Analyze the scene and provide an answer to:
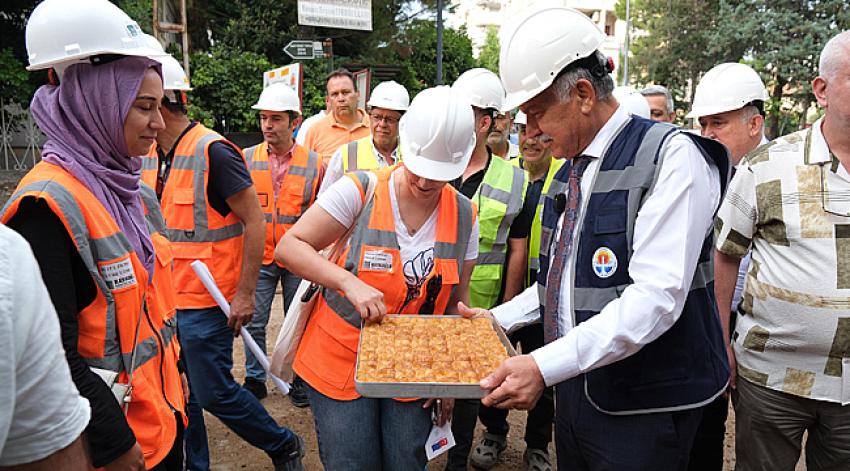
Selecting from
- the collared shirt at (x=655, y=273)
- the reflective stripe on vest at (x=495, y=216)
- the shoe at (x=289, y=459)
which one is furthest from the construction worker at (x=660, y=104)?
the shoe at (x=289, y=459)

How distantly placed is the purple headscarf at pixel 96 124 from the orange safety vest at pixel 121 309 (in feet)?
0.19

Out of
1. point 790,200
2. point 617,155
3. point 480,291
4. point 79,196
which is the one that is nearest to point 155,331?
point 79,196

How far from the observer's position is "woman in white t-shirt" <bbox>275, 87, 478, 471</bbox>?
228cm

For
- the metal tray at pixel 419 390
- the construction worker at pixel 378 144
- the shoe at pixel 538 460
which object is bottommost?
the shoe at pixel 538 460

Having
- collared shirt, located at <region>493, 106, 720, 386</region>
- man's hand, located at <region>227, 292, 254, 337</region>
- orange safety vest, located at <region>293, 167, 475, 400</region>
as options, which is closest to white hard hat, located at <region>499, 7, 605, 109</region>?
collared shirt, located at <region>493, 106, 720, 386</region>

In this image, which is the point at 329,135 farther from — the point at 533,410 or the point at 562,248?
the point at 562,248

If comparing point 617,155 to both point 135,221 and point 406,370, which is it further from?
point 135,221

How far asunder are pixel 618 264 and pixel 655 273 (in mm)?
133

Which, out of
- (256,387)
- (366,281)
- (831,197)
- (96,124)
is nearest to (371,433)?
(366,281)

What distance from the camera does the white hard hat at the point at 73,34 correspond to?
5.84 ft

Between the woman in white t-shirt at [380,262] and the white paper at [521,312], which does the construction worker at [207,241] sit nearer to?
the woman in white t-shirt at [380,262]

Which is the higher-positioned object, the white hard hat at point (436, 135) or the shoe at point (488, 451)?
the white hard hat at point (436, 135)

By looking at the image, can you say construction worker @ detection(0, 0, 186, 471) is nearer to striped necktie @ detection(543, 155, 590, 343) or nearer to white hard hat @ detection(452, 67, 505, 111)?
striped necktie @ detection(543, 155, 590, 343)

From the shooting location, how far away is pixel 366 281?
2318 millimetres
